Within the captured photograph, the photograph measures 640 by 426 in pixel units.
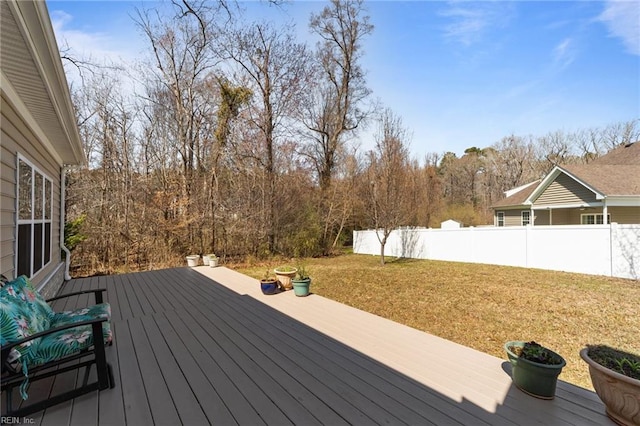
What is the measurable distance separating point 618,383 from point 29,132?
621cm

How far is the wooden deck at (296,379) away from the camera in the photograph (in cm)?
190

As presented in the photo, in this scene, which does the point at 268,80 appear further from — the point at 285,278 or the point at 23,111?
the point at 23,111

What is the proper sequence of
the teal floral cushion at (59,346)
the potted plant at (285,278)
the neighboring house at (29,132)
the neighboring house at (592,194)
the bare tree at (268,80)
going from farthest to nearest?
the bare tree at (268,80), the neighboring house at (592,194), the potted plant at (285,278), the neighboring house at (29,132), the teal floral cushion at (59,346)

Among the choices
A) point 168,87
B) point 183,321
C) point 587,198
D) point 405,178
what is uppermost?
point 168,87

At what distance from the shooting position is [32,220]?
387cm

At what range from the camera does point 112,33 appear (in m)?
5.65

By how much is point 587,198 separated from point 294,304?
11591 mm

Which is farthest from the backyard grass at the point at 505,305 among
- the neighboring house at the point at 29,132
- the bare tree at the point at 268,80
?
the bare tree at the point at 268,80

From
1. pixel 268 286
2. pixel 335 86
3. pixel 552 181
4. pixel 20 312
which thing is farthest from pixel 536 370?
pixel 335 86

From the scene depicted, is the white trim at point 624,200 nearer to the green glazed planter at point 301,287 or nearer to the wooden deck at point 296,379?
the wooden deck at point 296,379

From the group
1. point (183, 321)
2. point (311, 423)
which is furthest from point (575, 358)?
point (183, 321)

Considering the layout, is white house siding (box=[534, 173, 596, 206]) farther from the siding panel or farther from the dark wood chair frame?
the dark wood chair frame

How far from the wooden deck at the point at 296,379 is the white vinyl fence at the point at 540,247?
6.82 m

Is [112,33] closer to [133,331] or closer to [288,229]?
[133,331]
